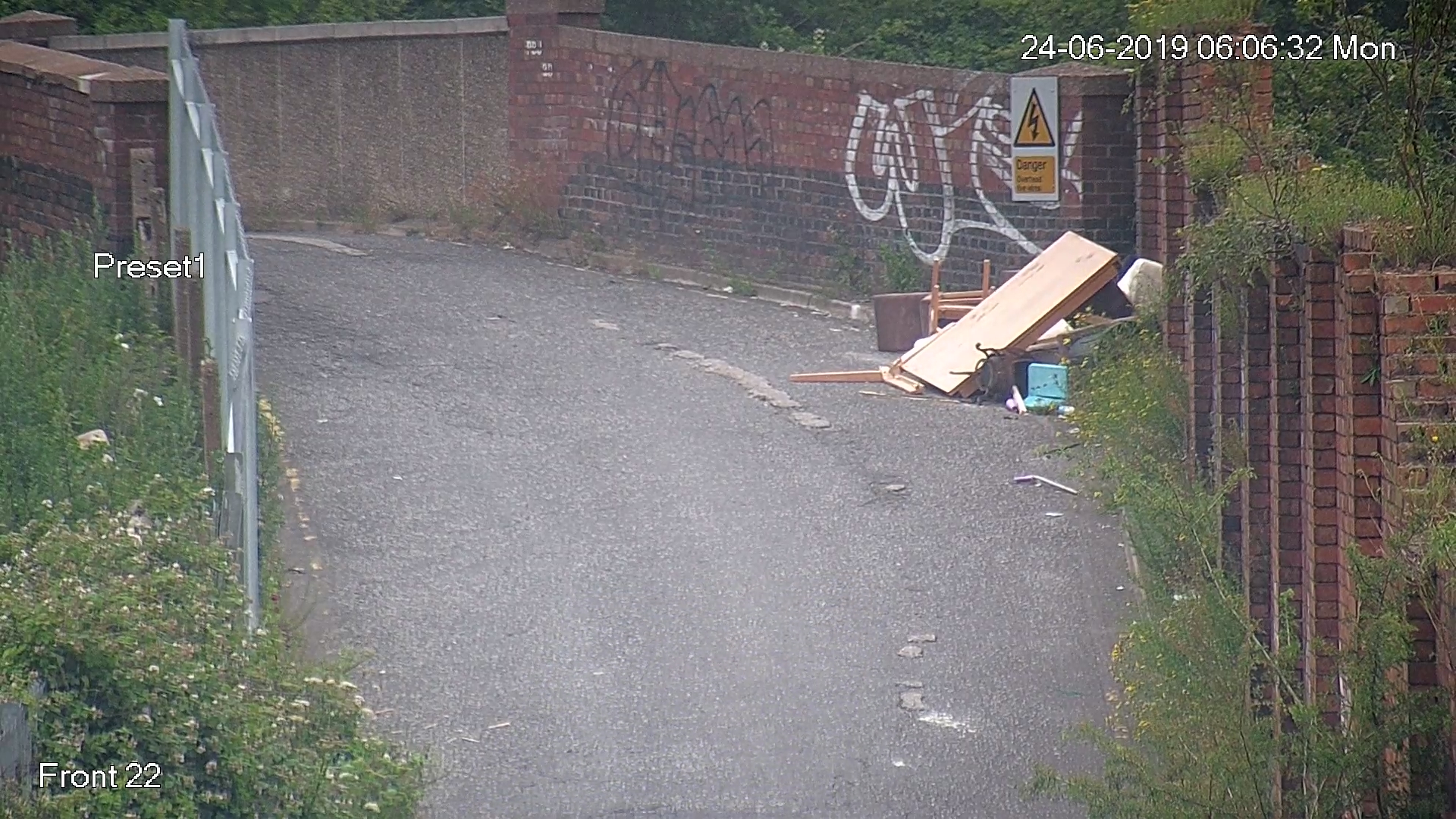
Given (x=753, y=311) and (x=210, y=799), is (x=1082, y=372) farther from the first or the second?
(x=210, y=799)

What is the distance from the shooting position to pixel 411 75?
63.0 ft

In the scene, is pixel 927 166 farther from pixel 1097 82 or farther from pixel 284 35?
pixel 284 35

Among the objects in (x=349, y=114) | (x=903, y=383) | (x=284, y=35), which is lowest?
(x=903, y=383)

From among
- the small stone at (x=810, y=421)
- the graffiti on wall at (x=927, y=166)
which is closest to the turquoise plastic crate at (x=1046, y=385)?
the small stone at (x=810, y=421)

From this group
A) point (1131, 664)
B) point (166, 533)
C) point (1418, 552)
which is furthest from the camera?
point (1131, 664)

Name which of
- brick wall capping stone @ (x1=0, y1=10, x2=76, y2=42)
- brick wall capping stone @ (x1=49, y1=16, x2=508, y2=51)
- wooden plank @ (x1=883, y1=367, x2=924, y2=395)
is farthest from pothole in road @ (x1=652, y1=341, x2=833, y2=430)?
brick wall capping stone @ (x1=0, y1=10, x2=76, y2=42)

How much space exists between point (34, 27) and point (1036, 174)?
38.3 feet

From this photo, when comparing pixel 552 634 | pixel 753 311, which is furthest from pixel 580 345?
pixel 552 634

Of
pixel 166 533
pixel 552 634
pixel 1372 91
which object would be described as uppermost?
pixel 1372 91

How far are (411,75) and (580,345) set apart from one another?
6904mm

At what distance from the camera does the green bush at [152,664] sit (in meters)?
4.86

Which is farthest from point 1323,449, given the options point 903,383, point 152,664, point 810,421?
point 903,383

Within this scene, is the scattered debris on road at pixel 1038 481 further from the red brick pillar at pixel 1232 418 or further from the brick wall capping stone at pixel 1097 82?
the brick wall capping stone at pixel 1097 82

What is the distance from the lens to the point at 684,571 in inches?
341
